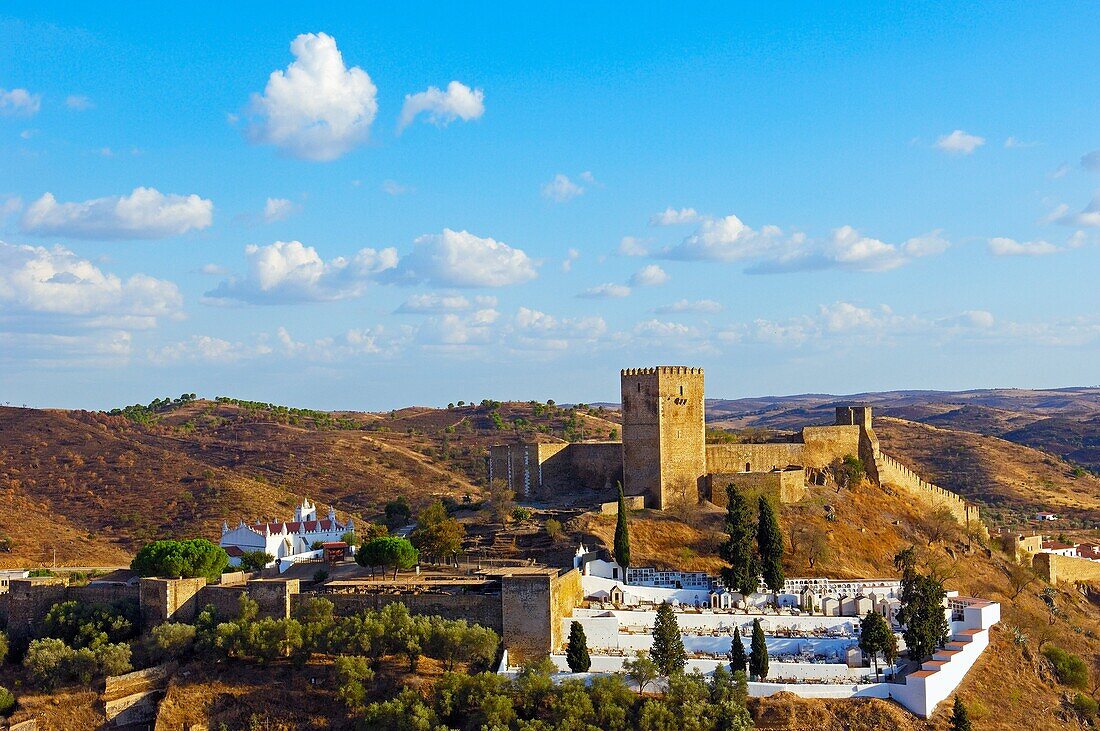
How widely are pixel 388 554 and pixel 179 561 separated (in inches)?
241

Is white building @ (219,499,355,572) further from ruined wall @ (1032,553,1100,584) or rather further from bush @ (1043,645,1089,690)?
ruined wall @ (1032,553,1100,584)

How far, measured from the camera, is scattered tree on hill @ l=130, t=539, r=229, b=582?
34.8 metres

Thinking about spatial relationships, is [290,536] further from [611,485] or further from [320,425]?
[320,425]

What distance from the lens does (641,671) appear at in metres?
28.2

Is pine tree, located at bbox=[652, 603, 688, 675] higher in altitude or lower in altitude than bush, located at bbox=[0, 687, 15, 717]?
higher

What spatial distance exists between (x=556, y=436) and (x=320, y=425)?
21.2 m

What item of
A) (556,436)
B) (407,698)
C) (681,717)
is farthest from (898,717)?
(556,436)

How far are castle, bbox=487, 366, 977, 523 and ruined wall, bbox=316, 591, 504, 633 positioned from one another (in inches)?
407

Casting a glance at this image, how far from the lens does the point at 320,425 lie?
90312 millimetres

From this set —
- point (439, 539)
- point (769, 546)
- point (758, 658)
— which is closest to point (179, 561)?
point (439, 539)

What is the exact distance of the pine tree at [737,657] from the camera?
28922 mm

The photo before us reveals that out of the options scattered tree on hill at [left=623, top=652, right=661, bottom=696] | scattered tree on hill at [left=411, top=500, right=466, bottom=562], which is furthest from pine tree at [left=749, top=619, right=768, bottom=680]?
scattered tree on hill at [left=411, top=500, right=466, bottom=562]

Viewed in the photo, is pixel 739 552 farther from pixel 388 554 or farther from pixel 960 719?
pixel 388 554

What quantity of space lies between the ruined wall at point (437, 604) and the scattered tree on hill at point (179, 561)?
14.2ft
